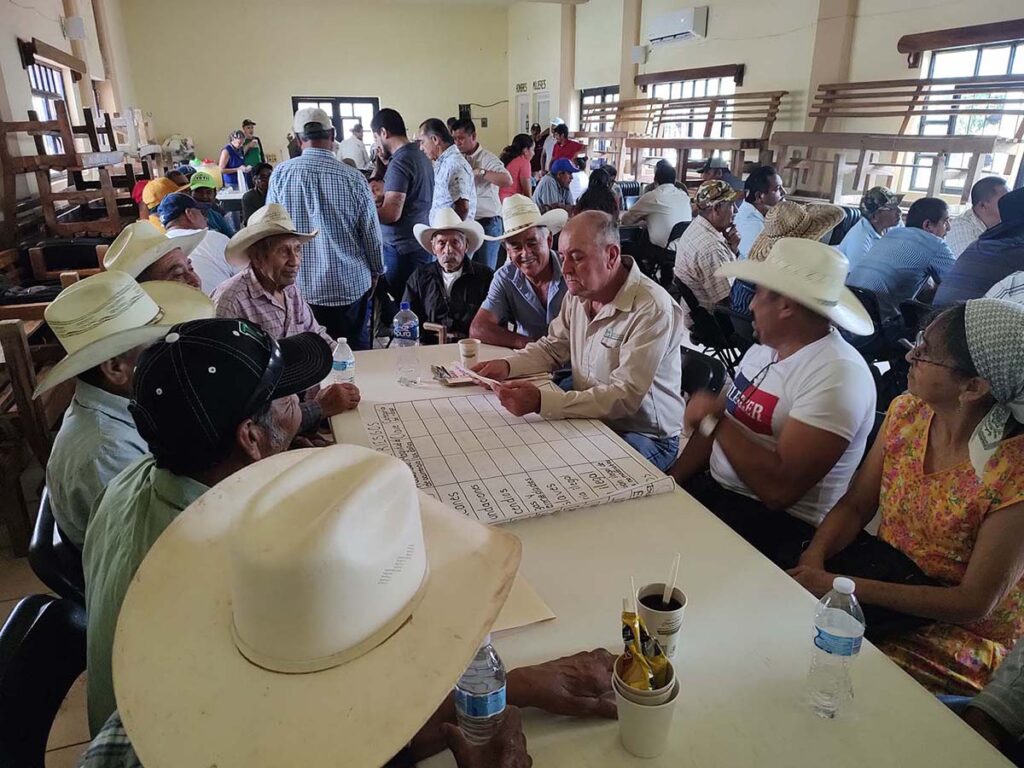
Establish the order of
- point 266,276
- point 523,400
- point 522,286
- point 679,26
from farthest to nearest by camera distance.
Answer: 1. point 679,26
2. point 522,286
3. point 266,276
4. point 523,400

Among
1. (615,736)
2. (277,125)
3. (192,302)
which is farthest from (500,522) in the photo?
(277,125)

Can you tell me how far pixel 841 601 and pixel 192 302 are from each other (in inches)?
81.1

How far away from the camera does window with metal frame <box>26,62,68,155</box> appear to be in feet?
18.3

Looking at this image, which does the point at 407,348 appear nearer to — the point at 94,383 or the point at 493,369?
the point at 493,369

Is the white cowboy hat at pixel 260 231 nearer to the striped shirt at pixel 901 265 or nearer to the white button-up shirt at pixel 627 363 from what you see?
the white button-up shirt at pixel 627 363

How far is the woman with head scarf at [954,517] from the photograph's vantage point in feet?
4.07

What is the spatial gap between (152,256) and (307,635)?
2243 mm

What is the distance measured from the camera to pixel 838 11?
6.47 metres

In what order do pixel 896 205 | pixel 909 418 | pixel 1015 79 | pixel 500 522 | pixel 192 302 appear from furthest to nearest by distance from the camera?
pixel 1015 79 → pixel 896 205 → pixel 192 302 → pixel 909 418 → pixel 500 522

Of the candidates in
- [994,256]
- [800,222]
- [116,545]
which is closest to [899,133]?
[994,256]

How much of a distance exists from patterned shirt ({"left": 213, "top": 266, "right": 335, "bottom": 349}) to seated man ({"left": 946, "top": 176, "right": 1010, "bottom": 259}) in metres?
3.87

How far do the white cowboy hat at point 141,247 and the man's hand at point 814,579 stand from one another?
2.37 metres

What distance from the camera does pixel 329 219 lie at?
337 centimetres

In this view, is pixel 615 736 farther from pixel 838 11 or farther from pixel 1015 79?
pixel 838 11
